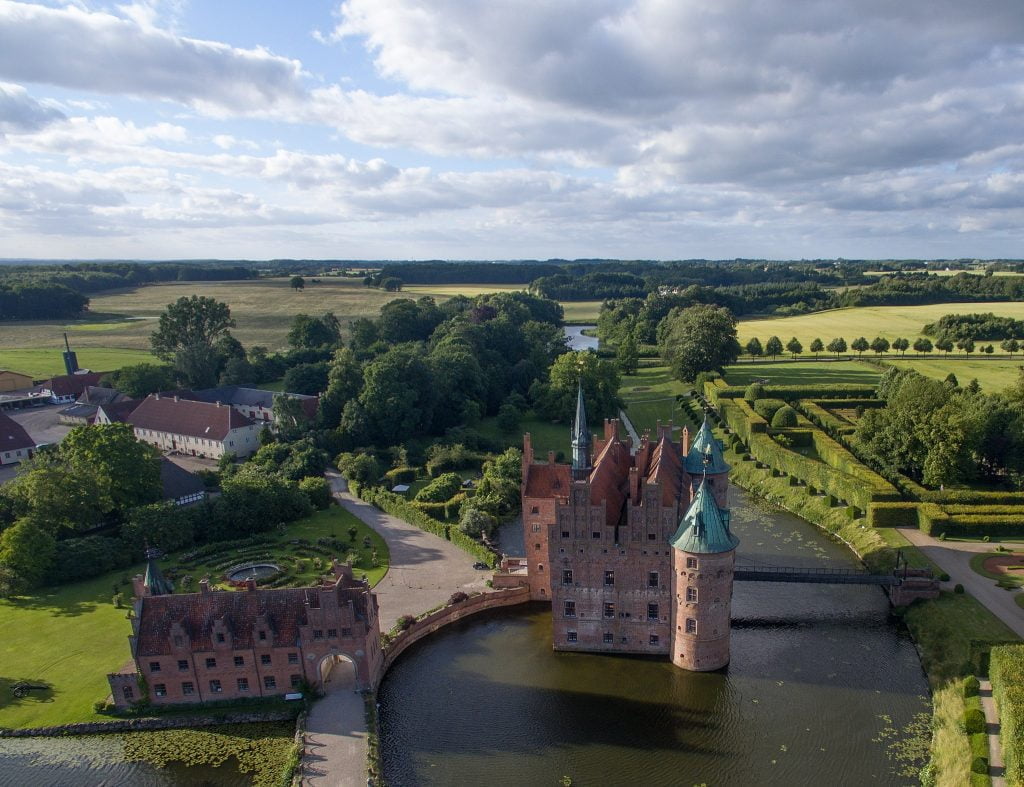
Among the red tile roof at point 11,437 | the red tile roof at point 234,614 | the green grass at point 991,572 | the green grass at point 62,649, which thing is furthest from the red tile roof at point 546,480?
the red tile roof at point 11,437

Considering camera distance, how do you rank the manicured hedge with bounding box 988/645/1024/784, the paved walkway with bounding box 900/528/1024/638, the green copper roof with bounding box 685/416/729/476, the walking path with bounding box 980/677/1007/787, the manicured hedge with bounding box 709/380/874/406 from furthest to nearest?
the manicured hedge with bounding box 709/380/874/406
the green copper roof with bounding box 685/416/729/476
the paved walkway with bounding box 900/528/1024/638
the walking path with bounding box 980/677/1007/787
the manicured hedge with bounding box 988/645/1024/784

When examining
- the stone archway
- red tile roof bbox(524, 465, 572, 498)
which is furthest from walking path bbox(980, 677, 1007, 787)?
the stone archway

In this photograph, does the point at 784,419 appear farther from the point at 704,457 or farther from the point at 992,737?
the point at 992,737

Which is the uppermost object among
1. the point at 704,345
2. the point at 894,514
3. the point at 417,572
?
the point at 704,345

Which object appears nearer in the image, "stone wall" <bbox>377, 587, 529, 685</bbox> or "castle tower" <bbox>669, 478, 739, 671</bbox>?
"castle tower" <bbox>669, 478, 739, 671</bbox>

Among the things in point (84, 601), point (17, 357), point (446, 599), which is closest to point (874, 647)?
point (446, 599)

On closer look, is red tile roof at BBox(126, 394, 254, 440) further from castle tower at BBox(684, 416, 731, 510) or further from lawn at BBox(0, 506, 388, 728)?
castle tower at BBox(684, 416, 731, 510)

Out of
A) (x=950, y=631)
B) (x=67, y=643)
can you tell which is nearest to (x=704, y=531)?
(x=950, y=631)
